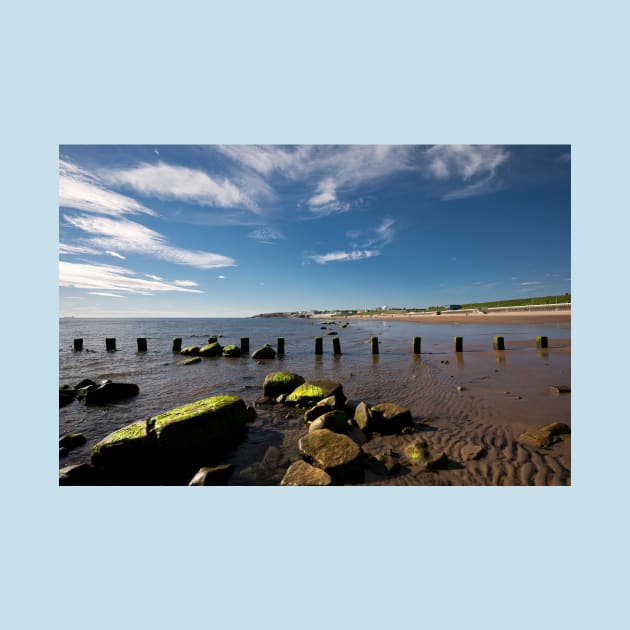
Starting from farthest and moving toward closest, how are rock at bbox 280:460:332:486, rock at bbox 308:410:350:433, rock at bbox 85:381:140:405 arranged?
rock at bbox 85:381:140:405 → rock at bbox 308:410:350:433 → rock at bbox 280:460:332:486

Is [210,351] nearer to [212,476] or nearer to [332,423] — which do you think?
[332,423]

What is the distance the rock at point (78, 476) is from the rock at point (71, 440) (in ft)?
5.68

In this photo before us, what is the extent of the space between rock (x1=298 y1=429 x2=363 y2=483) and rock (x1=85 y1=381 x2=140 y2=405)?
8.59 meters

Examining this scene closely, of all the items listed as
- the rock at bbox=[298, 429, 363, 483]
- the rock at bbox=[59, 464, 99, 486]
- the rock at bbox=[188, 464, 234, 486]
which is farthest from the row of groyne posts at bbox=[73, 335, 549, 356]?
the rock at bbox=[59, 464, 99, 486]

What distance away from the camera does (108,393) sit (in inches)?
388

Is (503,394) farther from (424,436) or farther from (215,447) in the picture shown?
(215,447)

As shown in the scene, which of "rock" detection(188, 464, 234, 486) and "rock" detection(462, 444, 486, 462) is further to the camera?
"rock" detection(462, 444, 486, 462)

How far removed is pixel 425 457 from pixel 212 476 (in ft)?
12.8

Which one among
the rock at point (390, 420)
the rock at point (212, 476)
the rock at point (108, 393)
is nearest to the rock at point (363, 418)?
the rock at point (390, 420)

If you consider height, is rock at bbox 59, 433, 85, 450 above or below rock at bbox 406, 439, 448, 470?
below

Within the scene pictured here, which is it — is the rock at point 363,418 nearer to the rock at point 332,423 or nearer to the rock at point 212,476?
the rock at point 332,423

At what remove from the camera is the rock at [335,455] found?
14.9ft

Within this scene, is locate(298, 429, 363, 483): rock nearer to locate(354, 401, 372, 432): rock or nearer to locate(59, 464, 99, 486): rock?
locate(354, 401, 372, 432): rock

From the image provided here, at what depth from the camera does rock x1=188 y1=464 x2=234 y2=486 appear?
4.73 meters
